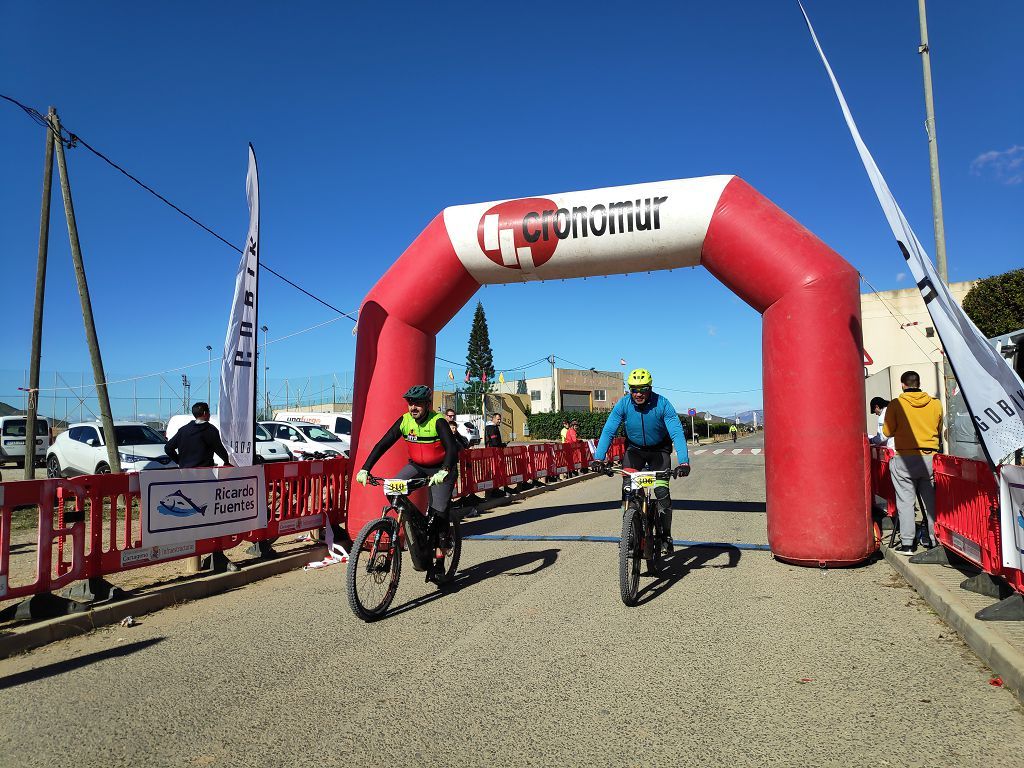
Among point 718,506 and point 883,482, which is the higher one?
point 883,482

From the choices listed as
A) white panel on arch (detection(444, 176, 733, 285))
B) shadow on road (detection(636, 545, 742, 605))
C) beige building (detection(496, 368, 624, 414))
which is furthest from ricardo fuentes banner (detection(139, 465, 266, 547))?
beige building (detection(496, 368, 624, 414))

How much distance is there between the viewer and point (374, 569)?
5.53 meters

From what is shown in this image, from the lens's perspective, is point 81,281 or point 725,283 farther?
point 81,281

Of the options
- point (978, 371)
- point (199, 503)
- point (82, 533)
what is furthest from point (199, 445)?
point (978, 371)

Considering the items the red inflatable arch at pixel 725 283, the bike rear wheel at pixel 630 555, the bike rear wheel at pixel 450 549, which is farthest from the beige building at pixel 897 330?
the bike rear wheel at pixel 450 549

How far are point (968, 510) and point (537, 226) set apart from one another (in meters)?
5.34

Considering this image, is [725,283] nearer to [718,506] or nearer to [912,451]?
[912,451]

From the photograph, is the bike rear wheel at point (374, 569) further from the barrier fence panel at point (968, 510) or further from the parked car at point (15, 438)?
the parked car at point (15, 438)

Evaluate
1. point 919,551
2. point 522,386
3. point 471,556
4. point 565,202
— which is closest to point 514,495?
point 471,556

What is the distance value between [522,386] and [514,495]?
184 feet

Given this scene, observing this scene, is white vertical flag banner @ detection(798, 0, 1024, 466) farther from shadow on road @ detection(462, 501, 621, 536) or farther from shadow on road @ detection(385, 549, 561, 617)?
shadow on road @ detection(462, 501, 621, 536)

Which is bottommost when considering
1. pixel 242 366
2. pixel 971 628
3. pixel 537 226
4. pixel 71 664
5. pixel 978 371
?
pixel 71 664

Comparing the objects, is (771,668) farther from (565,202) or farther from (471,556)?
(565,202)

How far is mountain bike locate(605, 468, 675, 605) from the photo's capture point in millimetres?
5582
